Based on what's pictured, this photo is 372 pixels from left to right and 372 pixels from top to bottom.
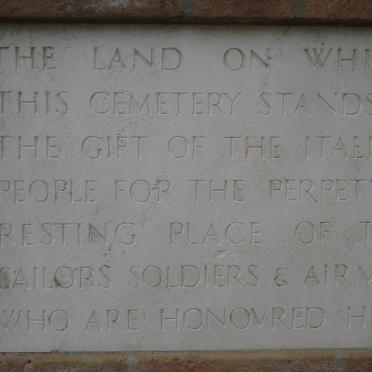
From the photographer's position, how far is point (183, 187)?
9.78 feet

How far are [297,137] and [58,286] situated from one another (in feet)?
4.34

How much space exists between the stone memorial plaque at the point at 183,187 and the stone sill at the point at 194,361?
50 mm

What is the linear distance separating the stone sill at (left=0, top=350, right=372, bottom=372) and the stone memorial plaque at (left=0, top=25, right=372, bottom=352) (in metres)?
0.05

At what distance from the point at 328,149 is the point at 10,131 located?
1.48 metres

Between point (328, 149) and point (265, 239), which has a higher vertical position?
point (328, 149)

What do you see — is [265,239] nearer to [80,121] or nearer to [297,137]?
[297,137]

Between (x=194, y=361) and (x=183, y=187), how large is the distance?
816 millimetres

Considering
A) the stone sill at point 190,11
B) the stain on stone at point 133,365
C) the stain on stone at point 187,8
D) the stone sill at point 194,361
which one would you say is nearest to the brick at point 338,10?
the stone sill at point 190,11

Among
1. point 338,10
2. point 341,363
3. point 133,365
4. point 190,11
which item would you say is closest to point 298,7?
point 338,10

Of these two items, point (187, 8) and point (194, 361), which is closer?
point (187, 8)

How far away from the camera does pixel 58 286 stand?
3.00 m

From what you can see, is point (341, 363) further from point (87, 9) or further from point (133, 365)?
point (87, 9)

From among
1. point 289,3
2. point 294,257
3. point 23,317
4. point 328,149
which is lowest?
point 23,317

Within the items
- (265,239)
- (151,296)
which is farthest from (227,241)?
(151,296)
